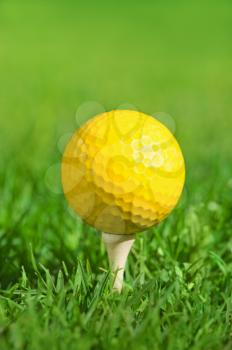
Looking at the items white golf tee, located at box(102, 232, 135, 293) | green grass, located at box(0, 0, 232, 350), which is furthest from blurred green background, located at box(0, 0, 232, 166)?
white golf tee, located at box(102, 232, 135, 293)

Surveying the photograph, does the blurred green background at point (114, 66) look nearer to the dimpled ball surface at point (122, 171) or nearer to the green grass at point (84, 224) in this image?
the green grass at point (84, 224)

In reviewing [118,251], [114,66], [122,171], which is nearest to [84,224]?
[118,251]

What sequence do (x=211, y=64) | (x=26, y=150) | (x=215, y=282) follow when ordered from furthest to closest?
1. (x=211, y=64)
2. (x=26, y=150)
3. (x=215, y=282)

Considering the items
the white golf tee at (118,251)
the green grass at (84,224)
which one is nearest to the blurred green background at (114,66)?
the green grass at (84,224)

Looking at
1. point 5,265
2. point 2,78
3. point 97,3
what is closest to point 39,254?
point 5,265

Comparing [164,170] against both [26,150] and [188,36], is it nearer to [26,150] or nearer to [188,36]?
[26,150]
